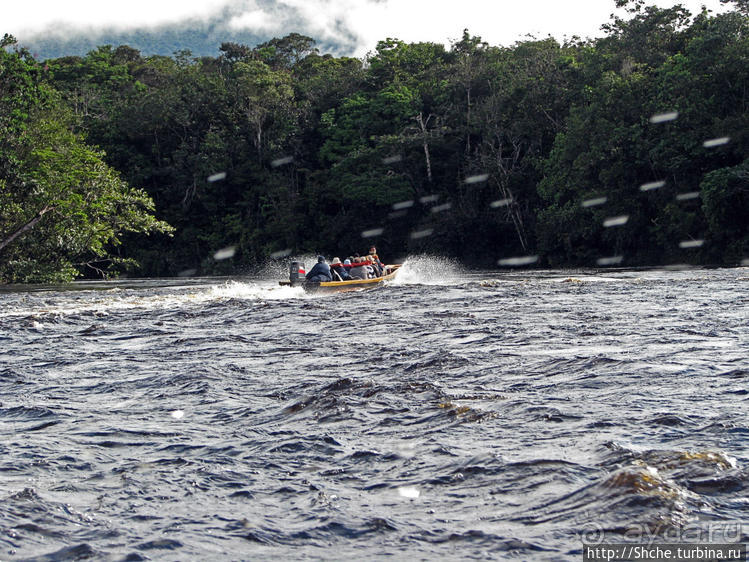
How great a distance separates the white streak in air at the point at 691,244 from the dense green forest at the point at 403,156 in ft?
0.60

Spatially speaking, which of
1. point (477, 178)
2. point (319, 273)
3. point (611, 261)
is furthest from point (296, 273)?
point (477, 178)

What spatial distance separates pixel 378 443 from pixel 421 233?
43.5 m

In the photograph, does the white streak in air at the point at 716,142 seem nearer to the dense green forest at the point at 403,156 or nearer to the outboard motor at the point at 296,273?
the dense green forest at the point at 403,156

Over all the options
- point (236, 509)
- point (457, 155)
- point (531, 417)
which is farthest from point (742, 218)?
point (236, 509)

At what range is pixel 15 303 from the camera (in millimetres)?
20234

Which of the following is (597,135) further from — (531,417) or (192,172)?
(531,417)

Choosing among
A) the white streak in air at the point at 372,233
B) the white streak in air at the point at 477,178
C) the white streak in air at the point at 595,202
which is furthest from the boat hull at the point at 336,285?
the white streak in air at the point at 372,233

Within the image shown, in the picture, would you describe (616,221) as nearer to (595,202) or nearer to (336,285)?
(595,202)

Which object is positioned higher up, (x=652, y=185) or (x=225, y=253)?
(x=652, y=185)

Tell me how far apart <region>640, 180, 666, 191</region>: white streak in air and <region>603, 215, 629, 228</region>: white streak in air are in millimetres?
1626

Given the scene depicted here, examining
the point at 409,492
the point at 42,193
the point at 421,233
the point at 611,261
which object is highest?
the point at 42,193

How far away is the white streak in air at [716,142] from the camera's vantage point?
34.2m

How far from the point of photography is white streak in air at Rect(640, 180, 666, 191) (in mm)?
38094

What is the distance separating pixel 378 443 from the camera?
5832 millimetres
